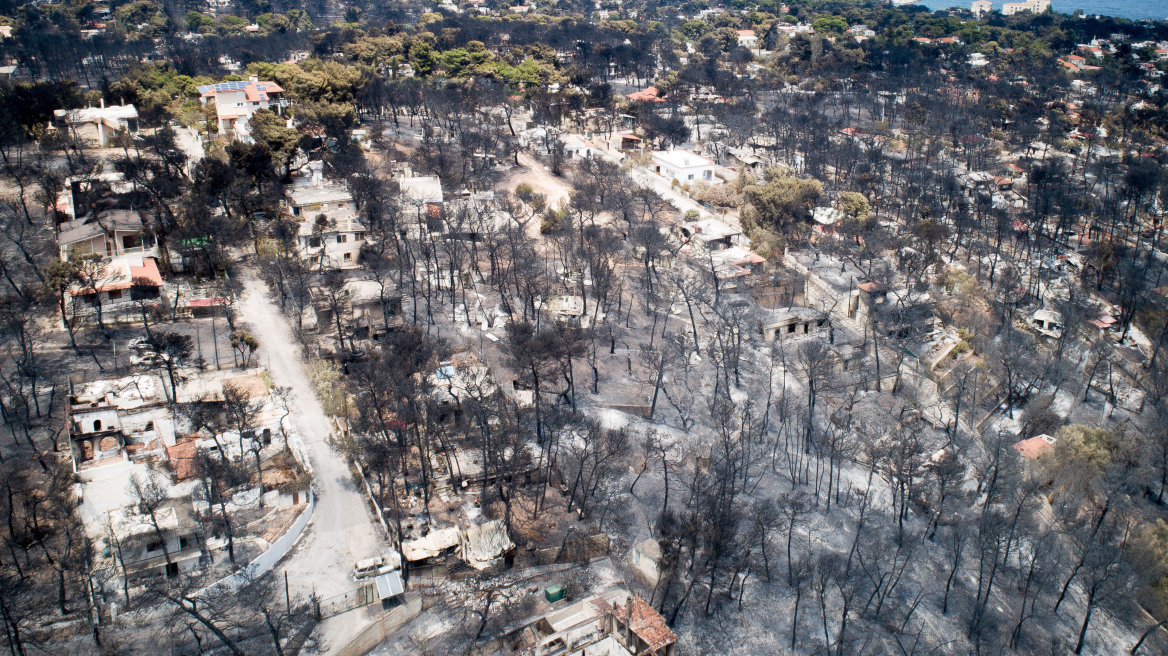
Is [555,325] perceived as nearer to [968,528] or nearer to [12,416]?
[968,528]

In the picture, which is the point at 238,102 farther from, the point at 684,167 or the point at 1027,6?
the point at 1027,6

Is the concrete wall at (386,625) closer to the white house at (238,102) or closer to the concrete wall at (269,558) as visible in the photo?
the concrete wall at (269,558)

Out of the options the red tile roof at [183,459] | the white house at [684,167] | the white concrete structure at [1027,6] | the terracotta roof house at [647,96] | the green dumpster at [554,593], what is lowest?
the green dumpster at [554,593]

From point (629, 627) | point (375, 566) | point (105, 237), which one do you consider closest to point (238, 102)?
point (105, 237)

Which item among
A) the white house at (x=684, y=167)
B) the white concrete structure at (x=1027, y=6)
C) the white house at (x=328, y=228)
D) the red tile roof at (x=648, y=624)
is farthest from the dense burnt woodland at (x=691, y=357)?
the white concrete structure at (x=1027, y=6)

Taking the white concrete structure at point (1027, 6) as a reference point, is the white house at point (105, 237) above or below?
below

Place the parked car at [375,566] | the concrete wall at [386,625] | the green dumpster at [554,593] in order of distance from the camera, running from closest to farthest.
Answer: the concrete wall at [386,625], the parked car at [375,566], the green dumpster at [554,593]

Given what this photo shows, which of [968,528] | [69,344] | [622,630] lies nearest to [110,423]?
[69,344]
